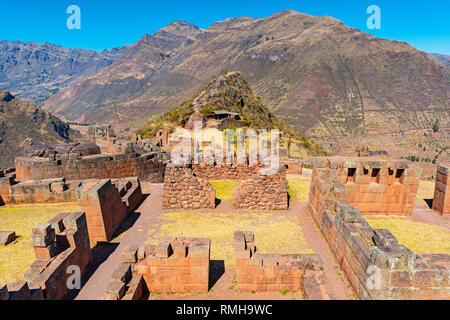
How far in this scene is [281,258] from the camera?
8.04 m

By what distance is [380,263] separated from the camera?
20.8ft

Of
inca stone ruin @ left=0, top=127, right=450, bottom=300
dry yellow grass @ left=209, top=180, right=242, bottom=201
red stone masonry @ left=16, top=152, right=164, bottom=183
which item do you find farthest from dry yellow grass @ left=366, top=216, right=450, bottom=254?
red stone masonry @ left=16, top=152, right=164, bottom=183

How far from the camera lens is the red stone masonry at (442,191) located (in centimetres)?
1368

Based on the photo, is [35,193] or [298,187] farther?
[298,187]

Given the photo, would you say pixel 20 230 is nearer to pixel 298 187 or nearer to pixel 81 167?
pixel 81 167

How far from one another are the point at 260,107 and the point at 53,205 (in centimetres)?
6421

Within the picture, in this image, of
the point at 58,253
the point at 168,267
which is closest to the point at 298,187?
the point at 168,267

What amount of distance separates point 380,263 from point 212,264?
16.7ft

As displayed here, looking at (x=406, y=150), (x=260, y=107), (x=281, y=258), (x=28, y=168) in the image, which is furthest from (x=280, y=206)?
(x=406, y=150)

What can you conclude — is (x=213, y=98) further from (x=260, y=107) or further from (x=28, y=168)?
(x=28, y=168)

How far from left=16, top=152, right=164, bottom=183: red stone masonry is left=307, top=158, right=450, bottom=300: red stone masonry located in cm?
1417

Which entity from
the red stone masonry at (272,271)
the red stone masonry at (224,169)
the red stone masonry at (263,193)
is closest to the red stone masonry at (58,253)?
the red stone masonry at (272,271)

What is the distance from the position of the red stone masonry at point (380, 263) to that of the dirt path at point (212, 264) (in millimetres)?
403

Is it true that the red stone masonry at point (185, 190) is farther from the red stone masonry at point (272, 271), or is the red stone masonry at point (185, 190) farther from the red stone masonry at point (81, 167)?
the red stone masonry at point (81, 167)
